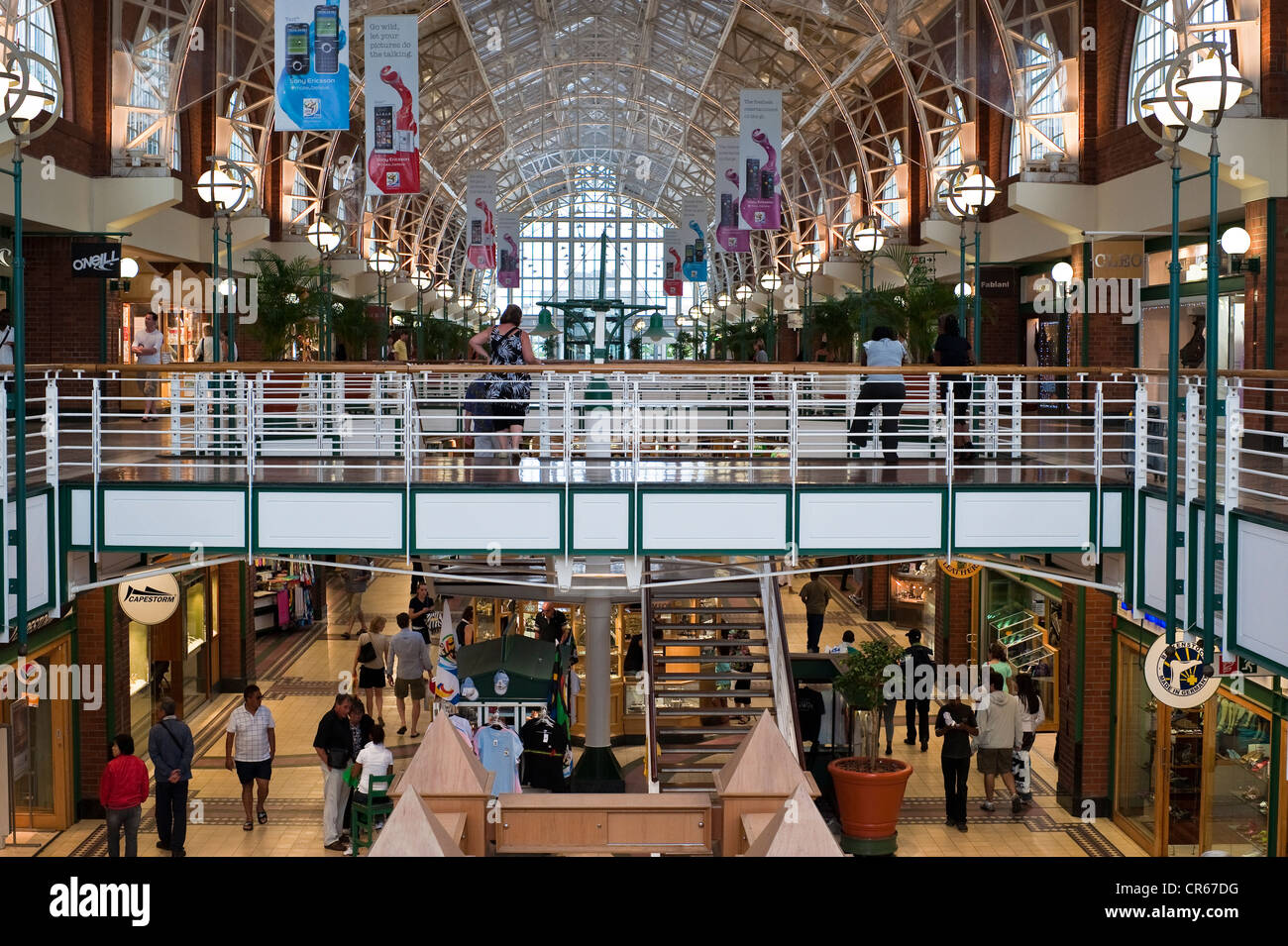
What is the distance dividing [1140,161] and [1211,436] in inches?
462

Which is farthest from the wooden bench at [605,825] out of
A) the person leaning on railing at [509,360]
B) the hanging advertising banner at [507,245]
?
the hanging advertising banner at [507,245]

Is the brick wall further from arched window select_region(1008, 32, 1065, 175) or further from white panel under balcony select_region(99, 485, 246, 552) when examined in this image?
white panel under balcony select_region(99, 485, 246, 552)

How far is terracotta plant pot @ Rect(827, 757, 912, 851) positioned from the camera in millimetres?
14242

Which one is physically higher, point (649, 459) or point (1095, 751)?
point (649, 459)

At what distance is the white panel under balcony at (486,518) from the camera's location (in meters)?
11.6

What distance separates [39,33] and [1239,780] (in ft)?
62.0

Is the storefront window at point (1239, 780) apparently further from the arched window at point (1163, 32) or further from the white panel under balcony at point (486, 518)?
the arched window at point (1163, 32)

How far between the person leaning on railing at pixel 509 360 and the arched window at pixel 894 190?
864 inches

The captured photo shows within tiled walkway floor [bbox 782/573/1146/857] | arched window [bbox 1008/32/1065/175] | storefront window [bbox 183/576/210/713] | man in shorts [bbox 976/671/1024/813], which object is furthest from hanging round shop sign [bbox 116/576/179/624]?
arched window [bbox 1008/32/1065/175]

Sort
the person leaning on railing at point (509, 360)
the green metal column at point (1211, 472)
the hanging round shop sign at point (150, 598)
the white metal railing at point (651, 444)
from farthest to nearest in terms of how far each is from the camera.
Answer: the hanging round shop sign at point (150, 598) → the person leaning on railing at point (509, 360) → the white metal railing at point (651, 444) → the green metal column at point (1211, 472)

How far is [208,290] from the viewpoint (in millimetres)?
27156

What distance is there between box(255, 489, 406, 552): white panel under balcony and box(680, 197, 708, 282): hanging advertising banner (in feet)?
99.3
